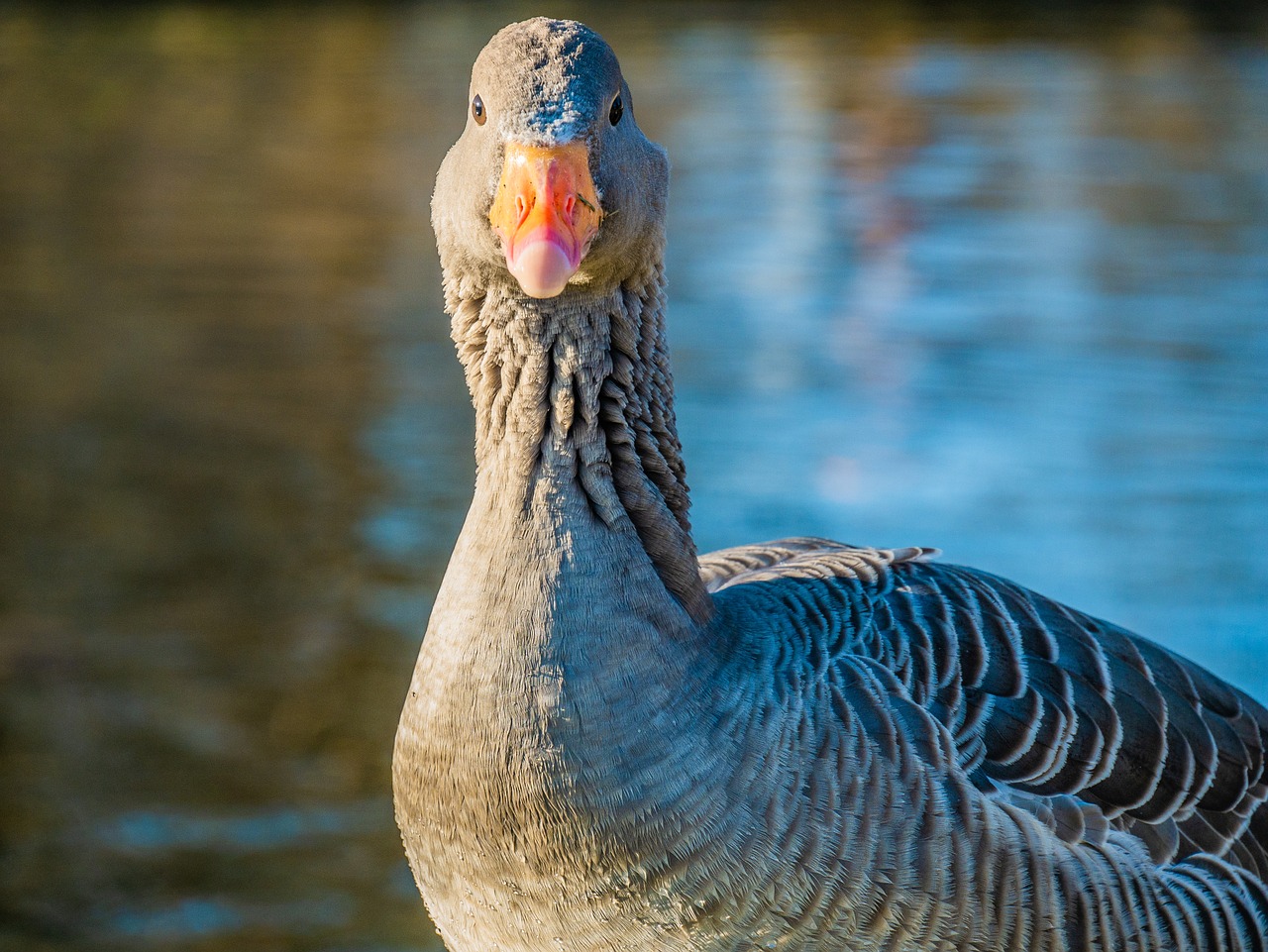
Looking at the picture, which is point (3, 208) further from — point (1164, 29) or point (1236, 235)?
point (1164, 29)

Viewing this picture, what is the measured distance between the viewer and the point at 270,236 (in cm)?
1507

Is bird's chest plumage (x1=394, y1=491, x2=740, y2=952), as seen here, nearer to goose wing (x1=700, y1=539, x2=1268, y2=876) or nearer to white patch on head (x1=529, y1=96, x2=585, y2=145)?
goose wing (x1=700, y1=539, x2=1268, y2=876)

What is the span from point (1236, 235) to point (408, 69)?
1559cm

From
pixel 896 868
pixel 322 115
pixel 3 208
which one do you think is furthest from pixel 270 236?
pixel 896 868

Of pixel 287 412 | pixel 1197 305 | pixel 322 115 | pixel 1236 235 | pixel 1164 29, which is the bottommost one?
pixel 287 412

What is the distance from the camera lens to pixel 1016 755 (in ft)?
11.6

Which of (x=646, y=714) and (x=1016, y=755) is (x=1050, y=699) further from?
(x=646, y=714)

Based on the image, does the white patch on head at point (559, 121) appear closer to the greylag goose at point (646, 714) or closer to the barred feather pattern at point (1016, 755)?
the greylag goose at point (646, 714)

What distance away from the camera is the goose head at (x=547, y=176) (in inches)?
122

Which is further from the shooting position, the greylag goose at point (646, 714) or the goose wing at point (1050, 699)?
the goose wing at point (1050, 699)

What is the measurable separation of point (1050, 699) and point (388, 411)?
7.29 metres

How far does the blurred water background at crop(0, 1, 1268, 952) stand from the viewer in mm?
6508

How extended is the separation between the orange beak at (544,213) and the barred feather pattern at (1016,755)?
1.01m

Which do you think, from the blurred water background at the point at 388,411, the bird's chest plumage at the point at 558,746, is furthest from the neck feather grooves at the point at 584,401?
the blurred water background at the point at 388,411
